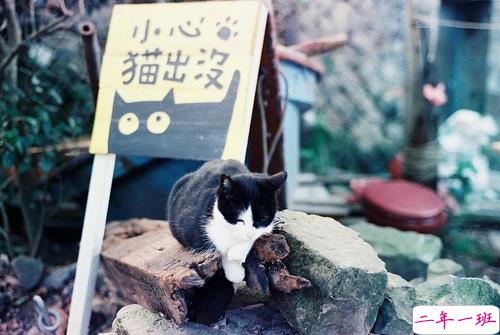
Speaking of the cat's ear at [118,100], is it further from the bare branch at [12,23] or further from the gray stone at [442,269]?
the gray stone at [442,269]

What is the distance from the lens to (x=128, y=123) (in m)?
1.34

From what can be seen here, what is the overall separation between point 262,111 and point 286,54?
0.32 meters

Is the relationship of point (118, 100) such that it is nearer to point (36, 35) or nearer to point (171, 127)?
point (171, 127)

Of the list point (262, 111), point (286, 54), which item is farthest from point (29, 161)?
point (286, 54)

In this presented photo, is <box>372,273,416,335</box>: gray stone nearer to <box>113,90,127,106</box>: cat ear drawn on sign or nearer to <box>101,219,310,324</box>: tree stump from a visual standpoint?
<box>101,219,310,324</box>: tree stump

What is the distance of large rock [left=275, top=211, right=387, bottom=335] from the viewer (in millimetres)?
980

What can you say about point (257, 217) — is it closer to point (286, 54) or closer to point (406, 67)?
point (286, 54)

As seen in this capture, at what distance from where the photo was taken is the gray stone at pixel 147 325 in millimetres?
1075

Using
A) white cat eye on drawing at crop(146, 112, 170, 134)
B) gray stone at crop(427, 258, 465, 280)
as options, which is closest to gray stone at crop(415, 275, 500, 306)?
gray stone at crop(427, 258, 465, 280)

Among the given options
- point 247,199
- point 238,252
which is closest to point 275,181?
point 247,199

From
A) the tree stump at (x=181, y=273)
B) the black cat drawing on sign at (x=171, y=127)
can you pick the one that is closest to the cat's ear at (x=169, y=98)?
the black cat drawing on sign at (x=171, y=127)

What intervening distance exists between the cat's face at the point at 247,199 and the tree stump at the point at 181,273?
97mm

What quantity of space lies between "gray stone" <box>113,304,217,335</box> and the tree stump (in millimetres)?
20

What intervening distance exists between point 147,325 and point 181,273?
0.21 m
